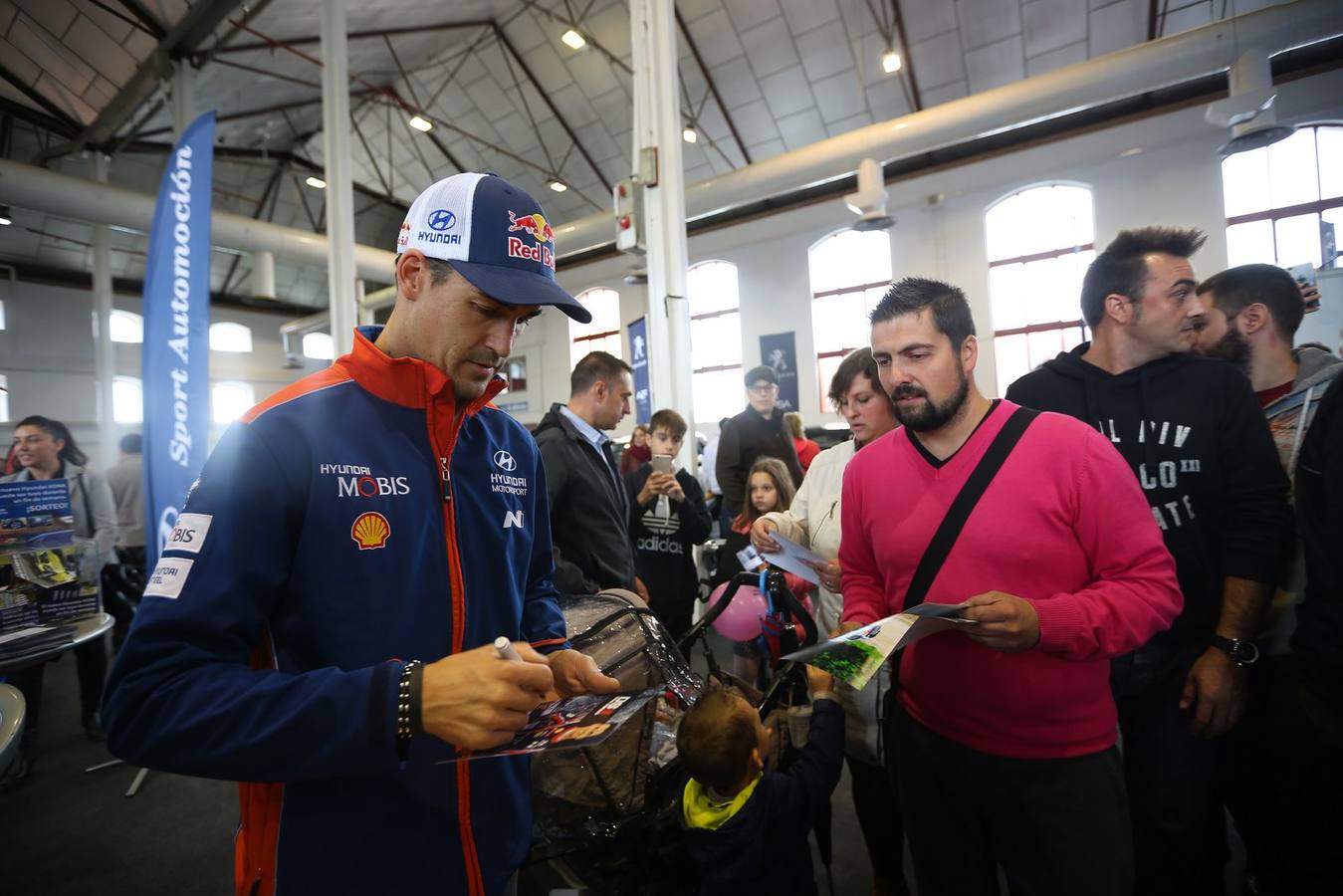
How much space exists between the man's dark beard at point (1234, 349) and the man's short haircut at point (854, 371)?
3.76ft

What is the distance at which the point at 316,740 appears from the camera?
77 cm

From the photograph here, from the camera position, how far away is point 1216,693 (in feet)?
5.25

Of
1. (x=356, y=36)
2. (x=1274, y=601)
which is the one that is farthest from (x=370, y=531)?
(x=356, y=36)

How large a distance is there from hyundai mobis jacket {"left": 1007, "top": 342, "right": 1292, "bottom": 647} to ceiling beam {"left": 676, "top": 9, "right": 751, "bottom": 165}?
9605 millimetres

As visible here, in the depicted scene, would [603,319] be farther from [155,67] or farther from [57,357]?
[57,357]

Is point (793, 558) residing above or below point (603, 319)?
below

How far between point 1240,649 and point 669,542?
2.54 meters

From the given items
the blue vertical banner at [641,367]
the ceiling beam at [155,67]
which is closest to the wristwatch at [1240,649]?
the blue vertical banner at [641,367]

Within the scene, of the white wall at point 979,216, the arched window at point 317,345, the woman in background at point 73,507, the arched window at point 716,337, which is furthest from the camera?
the arched window at point 317,345

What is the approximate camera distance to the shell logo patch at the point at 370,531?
0.96 m

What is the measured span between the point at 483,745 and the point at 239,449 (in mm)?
534

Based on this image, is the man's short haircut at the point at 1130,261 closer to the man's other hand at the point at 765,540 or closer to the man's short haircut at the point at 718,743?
the man's other hand at the point at 765,540

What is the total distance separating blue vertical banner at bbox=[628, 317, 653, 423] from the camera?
511 cm

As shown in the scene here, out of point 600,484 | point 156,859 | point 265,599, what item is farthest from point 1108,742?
point 156,859
